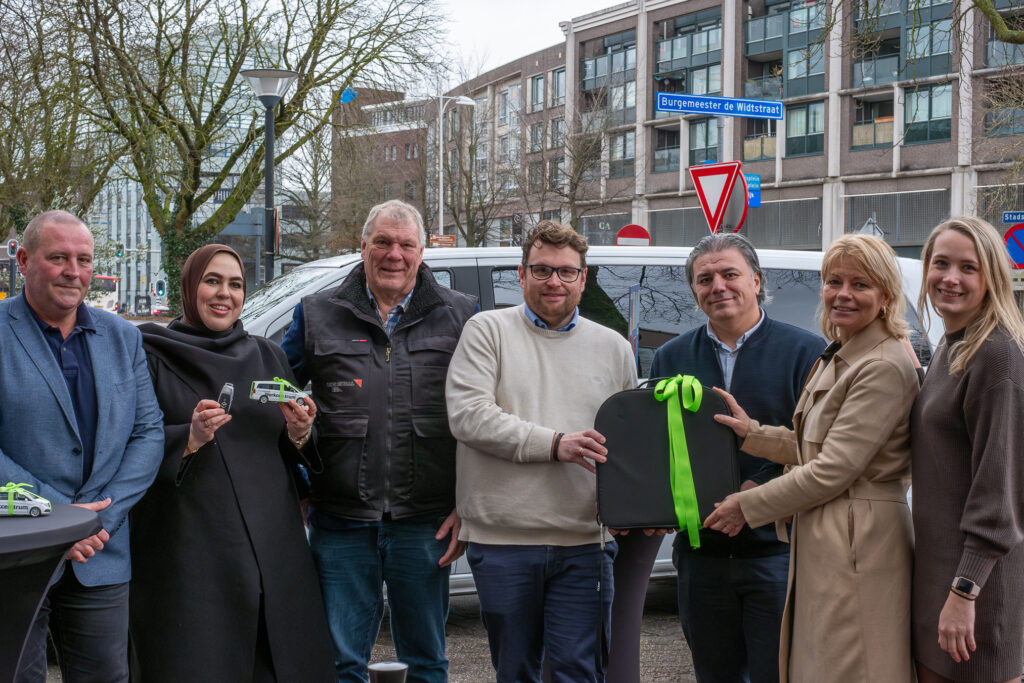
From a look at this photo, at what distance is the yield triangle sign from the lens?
11.6 metres

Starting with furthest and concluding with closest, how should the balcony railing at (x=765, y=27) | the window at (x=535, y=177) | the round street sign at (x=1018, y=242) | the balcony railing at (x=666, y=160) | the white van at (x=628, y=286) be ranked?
the balcony railing at (x=666, y=160)
the balcony railing at (x=765, y=27)
the window at (x=535, y=177)
the round street sign at (x=1018, y=242)
the white van at (x=628, y=286)

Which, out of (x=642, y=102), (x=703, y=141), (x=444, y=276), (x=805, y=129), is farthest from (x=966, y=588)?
(x=642, y=102)

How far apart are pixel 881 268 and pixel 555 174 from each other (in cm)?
3010

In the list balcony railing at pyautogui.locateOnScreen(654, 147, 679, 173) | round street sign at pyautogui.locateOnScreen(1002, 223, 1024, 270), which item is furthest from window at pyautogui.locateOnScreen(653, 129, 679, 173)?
round street sign at pyautogui.locateOnScreen(1002, 223, 1024, 270)

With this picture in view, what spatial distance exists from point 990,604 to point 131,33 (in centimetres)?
1849

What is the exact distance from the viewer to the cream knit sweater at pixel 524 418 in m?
3.53

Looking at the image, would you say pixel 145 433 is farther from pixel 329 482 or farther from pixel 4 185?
pixel 4 185

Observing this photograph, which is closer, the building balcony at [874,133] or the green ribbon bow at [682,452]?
the green ribbon bow at [682,452]

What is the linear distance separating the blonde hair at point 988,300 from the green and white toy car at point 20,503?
260 cm

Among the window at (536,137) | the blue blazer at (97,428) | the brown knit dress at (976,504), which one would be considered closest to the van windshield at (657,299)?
the blue blazer at (97,428)

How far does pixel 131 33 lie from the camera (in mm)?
18250

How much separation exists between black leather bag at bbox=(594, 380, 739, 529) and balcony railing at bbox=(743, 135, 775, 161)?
42.6m

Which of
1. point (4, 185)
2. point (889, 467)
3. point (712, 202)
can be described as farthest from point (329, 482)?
point (4, 185)

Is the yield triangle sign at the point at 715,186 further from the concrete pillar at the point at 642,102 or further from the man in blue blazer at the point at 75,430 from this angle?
the concrete pillar at the point at 642,102
